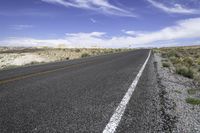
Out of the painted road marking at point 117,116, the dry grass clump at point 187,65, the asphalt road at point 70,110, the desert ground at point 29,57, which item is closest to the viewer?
the painted road marking at point 117,116

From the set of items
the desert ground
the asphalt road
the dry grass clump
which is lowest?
the desert ground

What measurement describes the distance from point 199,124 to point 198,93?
3.74 meters

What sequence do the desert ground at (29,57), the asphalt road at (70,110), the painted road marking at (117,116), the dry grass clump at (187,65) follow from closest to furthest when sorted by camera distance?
the painted road marking at (117,116)
the asphalt road at (70,110)
the dry grass clump at (187,65)
the desert ground at (29,57)

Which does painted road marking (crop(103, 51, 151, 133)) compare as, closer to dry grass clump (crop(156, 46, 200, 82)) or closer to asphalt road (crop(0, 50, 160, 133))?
asphalt road (crop(0, 50, 160, 133))

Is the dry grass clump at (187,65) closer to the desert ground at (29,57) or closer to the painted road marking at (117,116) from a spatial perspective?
the painted road marking at (117,116)

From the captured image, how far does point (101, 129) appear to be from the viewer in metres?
4.00

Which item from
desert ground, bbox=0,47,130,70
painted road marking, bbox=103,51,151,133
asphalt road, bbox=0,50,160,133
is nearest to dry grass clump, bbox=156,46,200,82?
asphalt road, bbox=0,50,160,133

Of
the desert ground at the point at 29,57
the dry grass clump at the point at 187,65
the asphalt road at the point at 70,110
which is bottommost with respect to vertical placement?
the desert ground at the point at 29,57

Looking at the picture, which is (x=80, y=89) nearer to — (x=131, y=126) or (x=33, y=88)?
(x=33, y=88)

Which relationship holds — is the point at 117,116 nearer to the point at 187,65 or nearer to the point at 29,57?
the point at 187,65

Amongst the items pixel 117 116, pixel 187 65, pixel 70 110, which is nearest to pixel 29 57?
pixel 187 65

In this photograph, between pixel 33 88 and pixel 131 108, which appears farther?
pixel 33 88

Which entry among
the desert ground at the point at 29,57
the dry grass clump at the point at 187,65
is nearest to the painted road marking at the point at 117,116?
the dry grass clump at the point at 187,65

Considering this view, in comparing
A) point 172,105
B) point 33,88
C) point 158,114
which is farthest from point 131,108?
point 33,88
